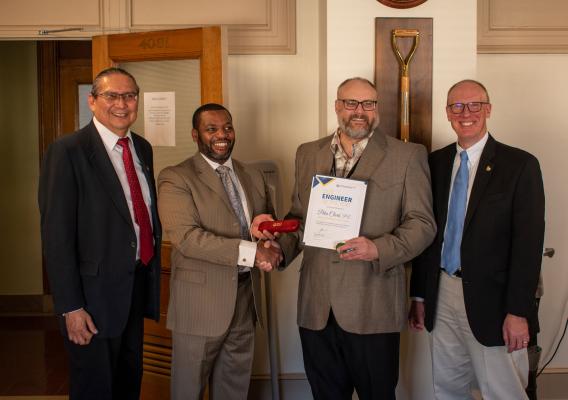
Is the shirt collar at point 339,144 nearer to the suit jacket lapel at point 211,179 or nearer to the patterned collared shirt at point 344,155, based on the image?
the patterned collared shirt at point 344,155

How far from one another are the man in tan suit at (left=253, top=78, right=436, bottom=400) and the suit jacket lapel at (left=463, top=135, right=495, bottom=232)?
0.15 meters

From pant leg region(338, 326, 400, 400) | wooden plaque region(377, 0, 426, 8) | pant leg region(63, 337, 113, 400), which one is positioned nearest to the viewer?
pant leg region(63, 337, 113, 400)

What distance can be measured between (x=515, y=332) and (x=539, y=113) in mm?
1839

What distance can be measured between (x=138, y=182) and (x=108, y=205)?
0.64ft

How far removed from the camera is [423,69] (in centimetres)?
289

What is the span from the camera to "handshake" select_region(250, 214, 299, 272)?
238 centimetres

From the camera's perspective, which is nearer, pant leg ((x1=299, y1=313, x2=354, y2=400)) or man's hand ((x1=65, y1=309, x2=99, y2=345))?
man's hand ((x1=65, y1=309, x2=99, y2=345))

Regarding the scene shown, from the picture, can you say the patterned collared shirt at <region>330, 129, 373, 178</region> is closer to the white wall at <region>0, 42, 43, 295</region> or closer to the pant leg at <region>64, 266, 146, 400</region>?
the pant leg at <region>64, 266, 146, 400</region>

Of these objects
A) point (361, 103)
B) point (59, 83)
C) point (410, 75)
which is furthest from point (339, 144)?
point (59, 83)

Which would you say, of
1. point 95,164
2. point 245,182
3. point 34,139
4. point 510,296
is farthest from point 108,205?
point 34,139

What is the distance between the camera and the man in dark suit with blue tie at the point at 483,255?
2158 mm

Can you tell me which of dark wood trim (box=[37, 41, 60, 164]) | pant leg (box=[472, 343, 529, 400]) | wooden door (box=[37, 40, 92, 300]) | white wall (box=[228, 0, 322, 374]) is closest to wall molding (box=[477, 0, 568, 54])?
white wall (box=[228, 0, 322, 374])

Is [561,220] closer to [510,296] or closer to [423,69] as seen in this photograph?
[423,69]

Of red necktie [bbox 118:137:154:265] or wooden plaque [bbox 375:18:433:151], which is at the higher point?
wooden plaque [bbox 375:18:433:151]
